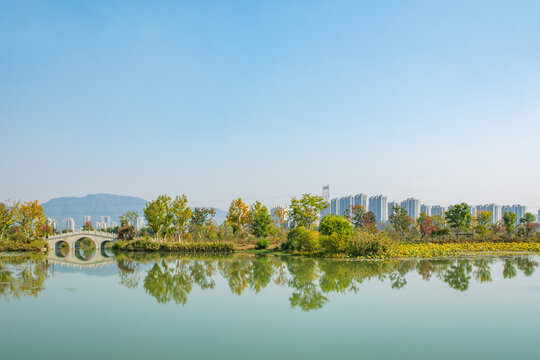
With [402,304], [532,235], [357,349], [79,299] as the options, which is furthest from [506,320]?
[532,235]

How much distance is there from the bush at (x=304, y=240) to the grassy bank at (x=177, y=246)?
16.2ft

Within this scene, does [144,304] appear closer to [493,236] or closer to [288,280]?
[288,280]

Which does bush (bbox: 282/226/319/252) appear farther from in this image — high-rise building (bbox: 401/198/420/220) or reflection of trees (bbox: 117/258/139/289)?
high-rise building (bbox: 401/198/420/220)

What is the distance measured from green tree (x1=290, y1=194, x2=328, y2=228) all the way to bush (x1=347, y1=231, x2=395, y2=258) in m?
9.27

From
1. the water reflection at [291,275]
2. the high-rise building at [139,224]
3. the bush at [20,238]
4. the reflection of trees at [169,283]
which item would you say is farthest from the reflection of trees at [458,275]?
the high-rise building at [139,224]

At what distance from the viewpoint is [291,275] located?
15.8 meters

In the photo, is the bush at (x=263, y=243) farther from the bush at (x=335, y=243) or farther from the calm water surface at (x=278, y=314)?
the calm water surface at (x=278, y=314)

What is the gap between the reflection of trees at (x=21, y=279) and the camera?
12383 millimetres

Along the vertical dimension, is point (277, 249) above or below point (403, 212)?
below

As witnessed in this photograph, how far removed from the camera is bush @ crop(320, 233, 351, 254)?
69.6 feet

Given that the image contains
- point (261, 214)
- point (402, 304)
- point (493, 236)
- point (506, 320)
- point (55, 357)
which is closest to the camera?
point (55, 357)

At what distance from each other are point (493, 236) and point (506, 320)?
23198mm

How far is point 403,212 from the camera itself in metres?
32.9

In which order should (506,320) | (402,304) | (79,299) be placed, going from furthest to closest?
(79,299) < (402,304) < (506,320)
